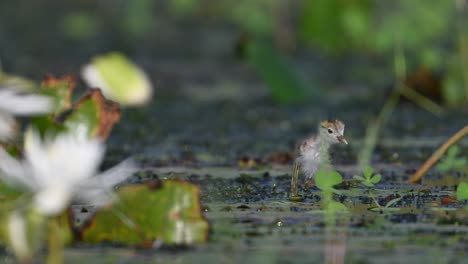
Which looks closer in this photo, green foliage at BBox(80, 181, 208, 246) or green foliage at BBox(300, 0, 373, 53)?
green foliage at BBox(80, 181, 208, 246)

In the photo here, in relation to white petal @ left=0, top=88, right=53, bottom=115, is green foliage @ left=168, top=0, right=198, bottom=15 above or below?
above

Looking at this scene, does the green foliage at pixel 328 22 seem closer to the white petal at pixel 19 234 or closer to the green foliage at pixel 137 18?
the green foliage at pixel 137 18

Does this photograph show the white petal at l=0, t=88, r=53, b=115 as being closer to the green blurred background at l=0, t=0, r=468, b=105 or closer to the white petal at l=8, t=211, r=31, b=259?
the white petal at l=8, t=211, r=31, b=259

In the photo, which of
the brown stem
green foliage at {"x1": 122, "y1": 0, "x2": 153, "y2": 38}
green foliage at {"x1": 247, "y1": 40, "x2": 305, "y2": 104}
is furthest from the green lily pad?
green foliage at {"x1": 122, "y1": 0, "x2": 153, "y2": 38}

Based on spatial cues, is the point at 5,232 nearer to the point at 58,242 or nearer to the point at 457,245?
the point at 58,242

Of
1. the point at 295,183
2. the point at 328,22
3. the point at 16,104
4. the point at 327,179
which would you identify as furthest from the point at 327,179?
the point at 328,22

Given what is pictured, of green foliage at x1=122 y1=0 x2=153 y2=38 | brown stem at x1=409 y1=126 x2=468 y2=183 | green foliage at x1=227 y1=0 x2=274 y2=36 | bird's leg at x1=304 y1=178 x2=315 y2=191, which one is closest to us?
brown stem at x1=409 y1=126 x2=468 y2=183

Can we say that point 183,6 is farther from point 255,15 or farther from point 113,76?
point 113,76

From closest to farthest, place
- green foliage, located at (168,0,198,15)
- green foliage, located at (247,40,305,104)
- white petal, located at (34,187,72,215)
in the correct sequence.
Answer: white petal, located at (34,187,72,215), green foliage, located at (247,40,305,104), green foliage, located at (168,0,198,15)
